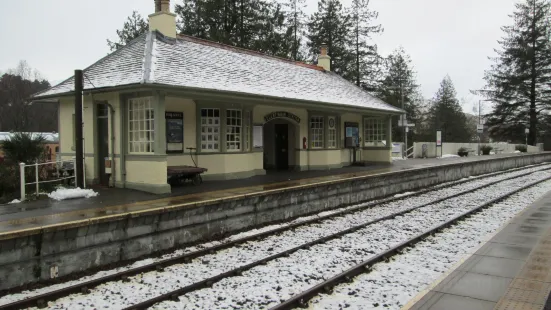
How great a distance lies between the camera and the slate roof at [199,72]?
12.0m

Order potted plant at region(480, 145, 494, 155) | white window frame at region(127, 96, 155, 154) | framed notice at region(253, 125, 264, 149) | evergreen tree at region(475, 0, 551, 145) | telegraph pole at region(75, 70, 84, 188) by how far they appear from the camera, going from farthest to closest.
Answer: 1. evergreen tree at region(475, 0, 551, 145)
2. potted plant at region(480, 145, 494, 155)
3. framed notice at region(253, 125, 264, 149)
4. white window frame at region(127, 96, 155, 154)
5. telegraph pole at region(75, 70, 84, 188)

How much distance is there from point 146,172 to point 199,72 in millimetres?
3508

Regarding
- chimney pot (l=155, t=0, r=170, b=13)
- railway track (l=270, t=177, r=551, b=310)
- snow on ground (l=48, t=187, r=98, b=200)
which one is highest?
chimney pot (l=155, t=0, r=170, b=13)

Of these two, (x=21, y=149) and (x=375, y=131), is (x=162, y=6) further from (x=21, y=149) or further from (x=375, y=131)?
(x=375, y=131)

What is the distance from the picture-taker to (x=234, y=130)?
47.7 ft

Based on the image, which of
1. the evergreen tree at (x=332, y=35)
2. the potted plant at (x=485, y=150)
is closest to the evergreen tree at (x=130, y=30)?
the evergreen tree at (x=332, y=35)

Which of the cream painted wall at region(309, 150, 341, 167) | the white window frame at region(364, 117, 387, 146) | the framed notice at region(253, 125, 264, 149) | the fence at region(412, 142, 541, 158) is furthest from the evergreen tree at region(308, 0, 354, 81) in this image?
the framed notice at region(253, 125, 264, 149)

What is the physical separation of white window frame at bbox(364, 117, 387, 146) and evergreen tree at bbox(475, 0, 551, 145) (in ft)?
105

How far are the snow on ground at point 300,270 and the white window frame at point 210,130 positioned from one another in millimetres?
5233

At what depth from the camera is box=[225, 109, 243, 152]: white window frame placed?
563 inches

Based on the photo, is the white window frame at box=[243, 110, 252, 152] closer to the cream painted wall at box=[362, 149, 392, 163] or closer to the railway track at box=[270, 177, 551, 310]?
the railway track at box=[270, 177, 551, 310]

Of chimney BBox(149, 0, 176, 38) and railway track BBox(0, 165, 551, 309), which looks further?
chimney BBox(149, 0, 176, 38)

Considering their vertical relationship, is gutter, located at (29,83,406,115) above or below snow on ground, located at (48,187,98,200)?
above

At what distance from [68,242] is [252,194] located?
4.50m
